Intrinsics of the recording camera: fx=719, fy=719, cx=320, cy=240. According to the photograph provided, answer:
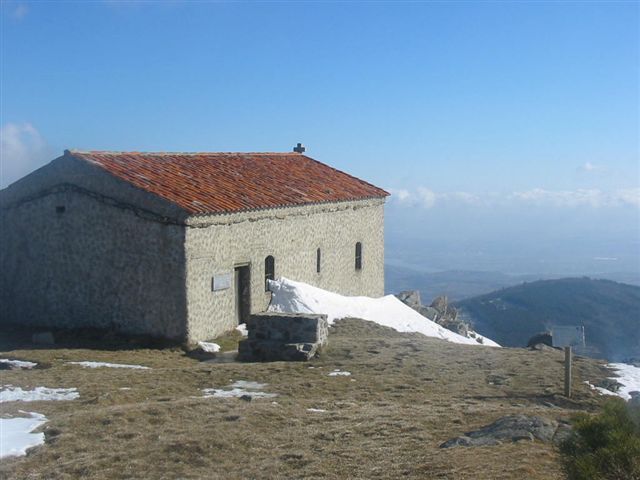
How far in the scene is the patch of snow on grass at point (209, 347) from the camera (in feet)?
59.5

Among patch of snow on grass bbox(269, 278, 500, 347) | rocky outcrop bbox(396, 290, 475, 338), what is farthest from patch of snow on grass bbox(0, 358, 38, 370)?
rocky outcrop bbox(396, 290, 475, 338)

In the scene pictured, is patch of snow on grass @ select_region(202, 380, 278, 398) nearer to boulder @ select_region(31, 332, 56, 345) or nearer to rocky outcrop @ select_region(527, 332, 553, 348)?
boulder @ select_region(31, 332, 56, 345)

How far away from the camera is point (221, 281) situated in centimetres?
1964

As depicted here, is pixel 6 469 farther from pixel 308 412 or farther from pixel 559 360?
pixel 559 360

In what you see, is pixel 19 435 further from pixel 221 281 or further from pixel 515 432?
pixel 221 281

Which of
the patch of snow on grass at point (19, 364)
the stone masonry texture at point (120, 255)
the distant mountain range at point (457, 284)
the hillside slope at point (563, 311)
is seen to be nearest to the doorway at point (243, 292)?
the stone masonry texture at point (120, 255)

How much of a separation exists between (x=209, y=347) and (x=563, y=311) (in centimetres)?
6535

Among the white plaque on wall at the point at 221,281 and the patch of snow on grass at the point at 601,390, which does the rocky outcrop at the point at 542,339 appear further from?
the white plaque on wall at the point at 221,281

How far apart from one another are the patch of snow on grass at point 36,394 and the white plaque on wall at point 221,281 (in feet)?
22.3

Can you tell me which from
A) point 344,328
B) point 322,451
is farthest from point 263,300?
point 322,451

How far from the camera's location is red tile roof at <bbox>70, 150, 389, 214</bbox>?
19688mm

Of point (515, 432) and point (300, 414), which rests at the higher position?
point (515, 432)

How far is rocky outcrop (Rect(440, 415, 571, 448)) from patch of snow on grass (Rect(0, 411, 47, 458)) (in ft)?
17.7

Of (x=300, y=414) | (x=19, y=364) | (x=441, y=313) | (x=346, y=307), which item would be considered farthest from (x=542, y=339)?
(x=19, y=364)
